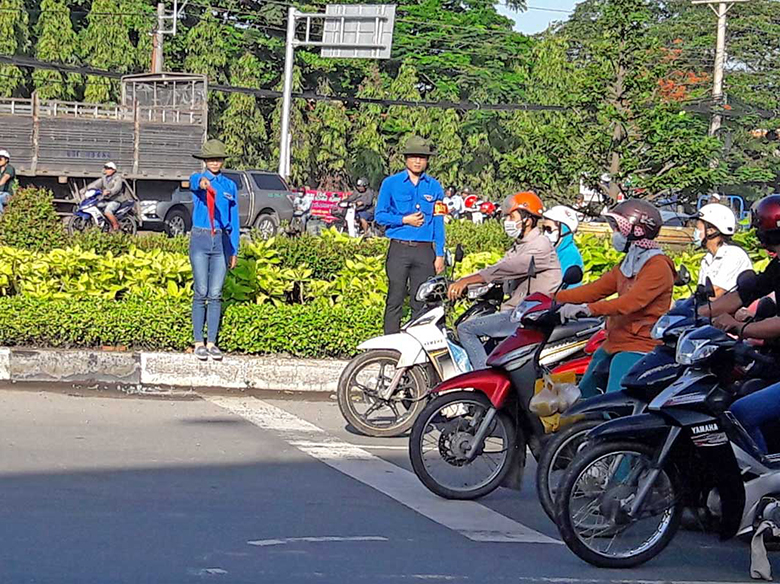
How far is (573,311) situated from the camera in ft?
22.1

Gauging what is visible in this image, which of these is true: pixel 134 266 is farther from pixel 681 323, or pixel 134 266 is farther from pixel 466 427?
pixel 681 323

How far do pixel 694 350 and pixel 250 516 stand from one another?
2414 millimetres

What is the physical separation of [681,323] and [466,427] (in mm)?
1759

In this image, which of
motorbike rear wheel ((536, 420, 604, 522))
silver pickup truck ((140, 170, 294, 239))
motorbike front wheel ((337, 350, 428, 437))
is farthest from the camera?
silver pickup truck ((140, 170, 294, 239))

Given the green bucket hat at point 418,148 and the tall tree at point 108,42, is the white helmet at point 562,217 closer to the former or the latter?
the green bucket hat at point 418,148

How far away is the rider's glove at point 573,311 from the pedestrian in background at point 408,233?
3535 millimetres

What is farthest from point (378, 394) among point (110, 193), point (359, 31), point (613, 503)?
point (359, 31)

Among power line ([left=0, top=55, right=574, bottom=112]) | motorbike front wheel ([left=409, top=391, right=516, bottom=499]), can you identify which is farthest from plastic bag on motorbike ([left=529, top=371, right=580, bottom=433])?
power line ([left=0, top=55, right=574, bottom=112])

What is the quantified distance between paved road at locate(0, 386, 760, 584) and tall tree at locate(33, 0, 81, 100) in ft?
115

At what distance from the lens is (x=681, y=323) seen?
586 centimetres

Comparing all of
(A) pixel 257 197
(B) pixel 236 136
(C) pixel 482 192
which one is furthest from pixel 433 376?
(C) pixel 482 192

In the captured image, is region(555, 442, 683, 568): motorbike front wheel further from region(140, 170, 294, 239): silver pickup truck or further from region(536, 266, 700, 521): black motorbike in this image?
region(140, 170, 294, 239): silver pickup truck

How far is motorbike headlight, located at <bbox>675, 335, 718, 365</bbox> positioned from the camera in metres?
5.57

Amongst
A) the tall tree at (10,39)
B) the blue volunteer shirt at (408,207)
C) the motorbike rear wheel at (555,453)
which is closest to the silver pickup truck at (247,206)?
the tall tree at (10,39)
